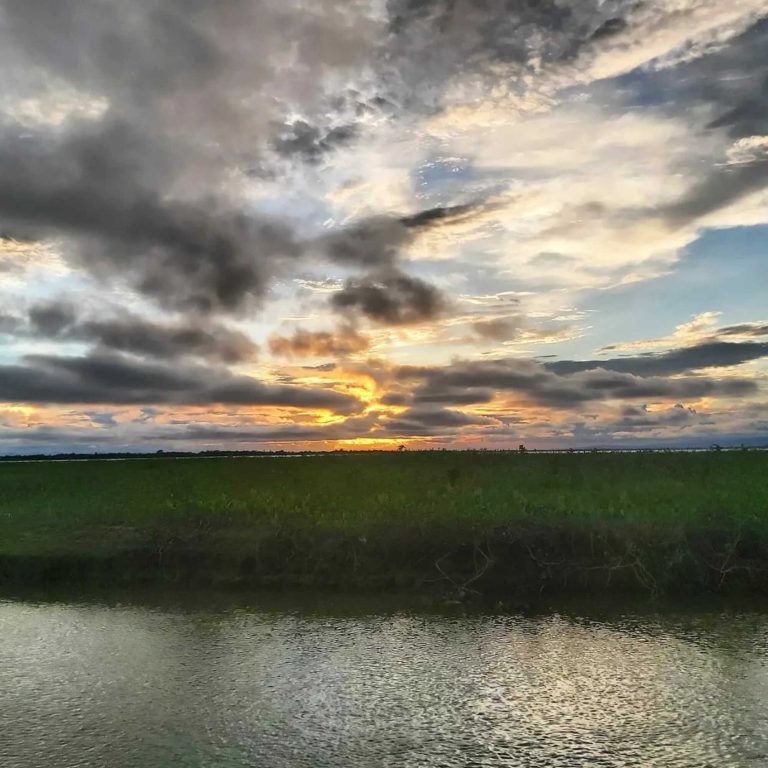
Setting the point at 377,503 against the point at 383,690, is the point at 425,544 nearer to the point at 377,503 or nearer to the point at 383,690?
the point at 377,503

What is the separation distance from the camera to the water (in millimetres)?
5734

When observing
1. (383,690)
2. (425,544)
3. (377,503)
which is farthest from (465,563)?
(383,690)

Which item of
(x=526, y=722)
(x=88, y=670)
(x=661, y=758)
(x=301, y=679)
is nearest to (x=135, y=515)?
(x=88, y=670)

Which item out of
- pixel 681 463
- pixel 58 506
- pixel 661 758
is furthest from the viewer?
pixel 681 463

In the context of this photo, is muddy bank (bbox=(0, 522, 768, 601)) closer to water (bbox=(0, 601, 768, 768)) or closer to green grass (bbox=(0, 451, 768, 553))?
green grass (bbox=(0, 451, 768, 553))

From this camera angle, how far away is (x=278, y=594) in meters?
11.6

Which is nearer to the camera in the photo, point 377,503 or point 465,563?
point 465,563

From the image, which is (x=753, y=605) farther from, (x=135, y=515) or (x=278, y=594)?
(x=135, y=515)

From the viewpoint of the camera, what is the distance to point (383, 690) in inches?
277

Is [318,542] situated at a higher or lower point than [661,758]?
higher

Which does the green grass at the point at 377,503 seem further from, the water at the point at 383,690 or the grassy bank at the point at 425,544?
the water at the point at 383,690

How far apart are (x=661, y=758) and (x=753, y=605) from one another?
601 centimetres

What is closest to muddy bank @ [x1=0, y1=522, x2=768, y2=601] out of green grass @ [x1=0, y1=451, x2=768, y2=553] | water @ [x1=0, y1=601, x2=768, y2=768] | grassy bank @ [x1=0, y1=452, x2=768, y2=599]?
grassy bank @ [x1=0, y1=452, x2=768, y2=599]

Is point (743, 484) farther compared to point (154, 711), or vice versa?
point (743, 484)
